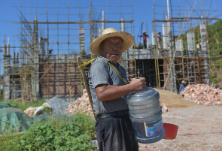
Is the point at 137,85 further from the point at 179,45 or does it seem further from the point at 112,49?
the point at 179,45

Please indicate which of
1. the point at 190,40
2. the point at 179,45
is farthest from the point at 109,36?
the point at 190,40

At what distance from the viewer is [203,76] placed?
15.5m

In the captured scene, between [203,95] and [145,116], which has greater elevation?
[145,116]

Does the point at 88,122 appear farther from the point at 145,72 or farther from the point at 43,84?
the point at 145,72

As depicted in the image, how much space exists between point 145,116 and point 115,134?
31 cm

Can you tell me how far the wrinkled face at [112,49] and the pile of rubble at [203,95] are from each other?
10564 millimetres

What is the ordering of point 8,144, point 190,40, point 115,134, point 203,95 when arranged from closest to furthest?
point 115,134
point 8,144
point 203,95
point 190,40

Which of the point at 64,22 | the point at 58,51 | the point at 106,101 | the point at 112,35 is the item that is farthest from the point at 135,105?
the point at 64,22

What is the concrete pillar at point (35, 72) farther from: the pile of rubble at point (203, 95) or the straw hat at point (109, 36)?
the straw hat at point (109, 36)

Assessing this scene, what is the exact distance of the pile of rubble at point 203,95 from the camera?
1044 cm

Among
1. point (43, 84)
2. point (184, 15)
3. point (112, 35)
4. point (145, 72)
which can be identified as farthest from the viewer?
point (145, 72)

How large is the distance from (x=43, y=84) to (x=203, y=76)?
14.8 meters

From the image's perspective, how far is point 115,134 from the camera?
1.46 metres

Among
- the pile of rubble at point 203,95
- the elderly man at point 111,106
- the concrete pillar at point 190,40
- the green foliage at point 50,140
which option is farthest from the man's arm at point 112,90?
the concrete pillar at point 190,40
